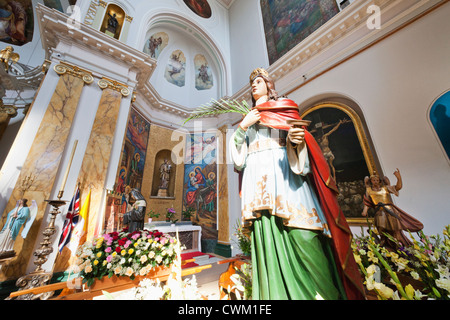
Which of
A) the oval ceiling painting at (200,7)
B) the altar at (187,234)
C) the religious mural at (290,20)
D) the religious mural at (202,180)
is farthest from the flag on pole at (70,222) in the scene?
the oval ceiling painting at (200,7)

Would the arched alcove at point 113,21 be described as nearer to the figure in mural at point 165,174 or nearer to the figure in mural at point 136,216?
the figure in mural at point 165,174

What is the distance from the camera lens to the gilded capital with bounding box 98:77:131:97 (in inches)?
181

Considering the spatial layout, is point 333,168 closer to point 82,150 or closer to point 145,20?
point 82,150

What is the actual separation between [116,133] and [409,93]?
21.2 ft

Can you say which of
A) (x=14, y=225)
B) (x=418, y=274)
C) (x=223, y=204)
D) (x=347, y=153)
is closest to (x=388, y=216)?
(x=418, y=274)

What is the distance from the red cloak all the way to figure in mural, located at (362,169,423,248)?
1.87m

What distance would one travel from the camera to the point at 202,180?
24.8ft

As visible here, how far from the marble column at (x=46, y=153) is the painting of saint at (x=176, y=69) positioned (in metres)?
4.56

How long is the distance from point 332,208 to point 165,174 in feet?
22.7

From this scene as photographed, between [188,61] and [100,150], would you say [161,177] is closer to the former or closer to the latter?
[100,150]

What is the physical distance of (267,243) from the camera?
1204 mm

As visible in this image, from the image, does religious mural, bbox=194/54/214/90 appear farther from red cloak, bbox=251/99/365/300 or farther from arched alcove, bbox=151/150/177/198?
red cloak, bbox=251/99/365/300

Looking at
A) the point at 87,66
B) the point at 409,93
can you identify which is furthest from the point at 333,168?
the point at 87,66

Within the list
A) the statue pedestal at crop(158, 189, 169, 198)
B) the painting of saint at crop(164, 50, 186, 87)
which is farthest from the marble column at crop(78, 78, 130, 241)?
the painting of saint at crop(164, 50, 186, 87)
